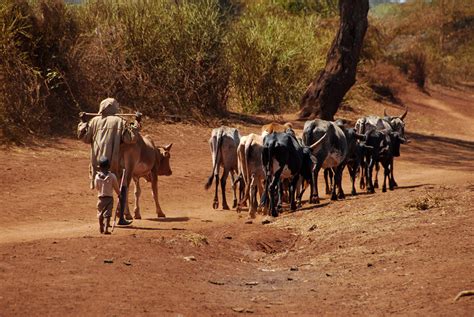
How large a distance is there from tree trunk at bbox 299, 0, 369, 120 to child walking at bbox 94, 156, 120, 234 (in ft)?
55.4

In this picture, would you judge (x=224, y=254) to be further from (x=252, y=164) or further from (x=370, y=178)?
(x=370, y=178)

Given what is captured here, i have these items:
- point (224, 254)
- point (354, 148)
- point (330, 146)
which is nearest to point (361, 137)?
point (354, 148)

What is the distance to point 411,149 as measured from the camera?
29234 mm

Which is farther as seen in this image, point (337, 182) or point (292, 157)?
point (337, 182)

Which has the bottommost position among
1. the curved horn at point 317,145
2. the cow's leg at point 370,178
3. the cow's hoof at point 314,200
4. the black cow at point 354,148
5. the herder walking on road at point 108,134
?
the cow's hoof at point 314,200

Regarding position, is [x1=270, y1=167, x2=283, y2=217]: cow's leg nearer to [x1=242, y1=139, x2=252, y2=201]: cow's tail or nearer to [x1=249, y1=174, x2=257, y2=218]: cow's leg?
[x1=249, y1=174, x2=257, y2=218]: cow's leg

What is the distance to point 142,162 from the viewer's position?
54.5ft

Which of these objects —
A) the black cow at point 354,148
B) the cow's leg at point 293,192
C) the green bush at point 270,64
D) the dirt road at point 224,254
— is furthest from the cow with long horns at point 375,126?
the green bush at point 270,64

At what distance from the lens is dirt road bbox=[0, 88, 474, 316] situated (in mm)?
9859

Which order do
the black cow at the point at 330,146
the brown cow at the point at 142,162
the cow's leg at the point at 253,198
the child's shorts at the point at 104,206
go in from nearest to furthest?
the child's shorts at the point at 104,206 → the brown cow at the point at 142,162 → the cow's leg at the point at 253,198 → the black cow at the point at 330,146

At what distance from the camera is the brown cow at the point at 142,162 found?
15875 mm

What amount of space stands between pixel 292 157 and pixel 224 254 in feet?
12.8

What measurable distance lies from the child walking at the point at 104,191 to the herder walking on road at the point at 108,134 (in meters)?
0.65

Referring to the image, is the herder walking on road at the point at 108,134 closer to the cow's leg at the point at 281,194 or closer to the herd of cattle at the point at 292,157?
the herd of cattle at the point at 292,157
